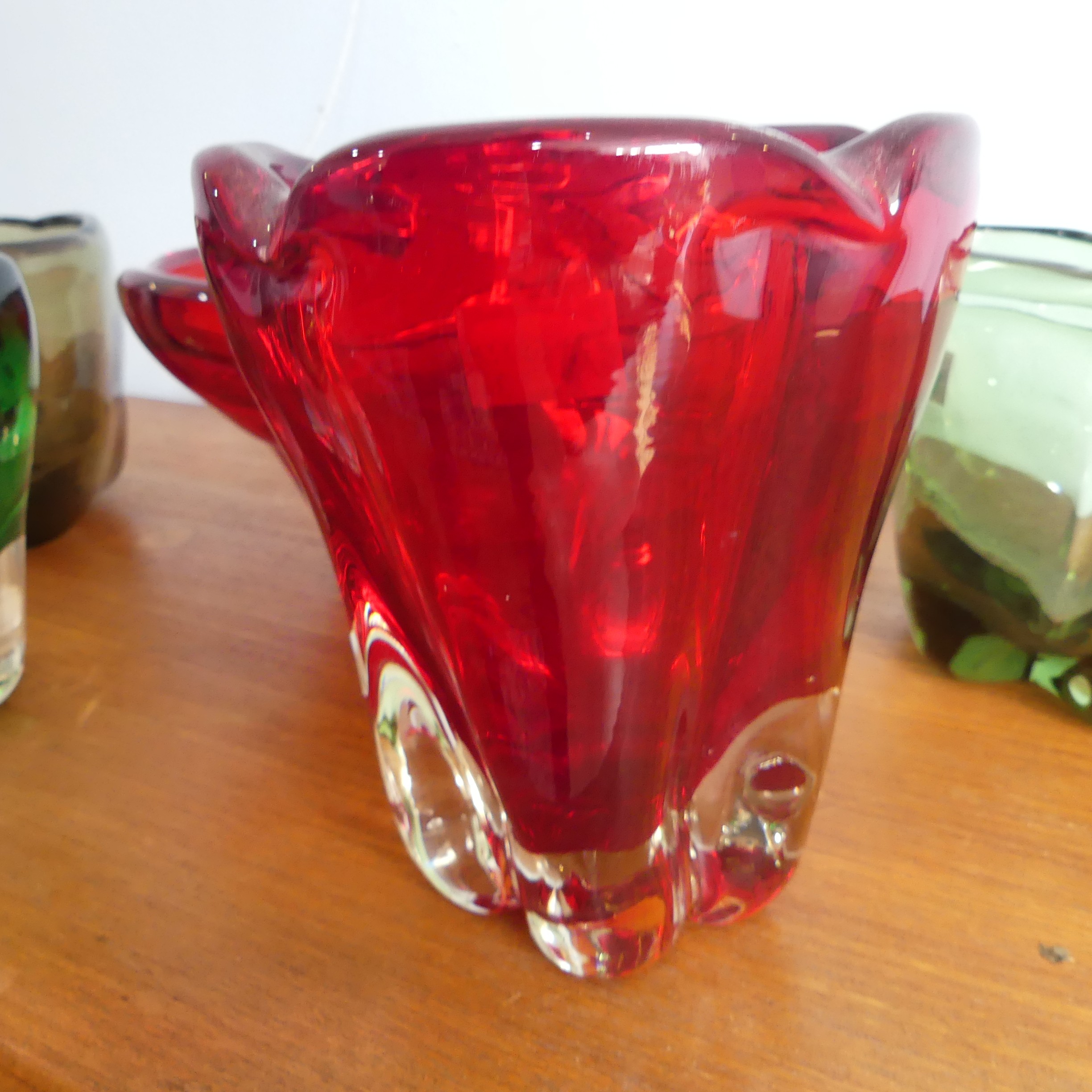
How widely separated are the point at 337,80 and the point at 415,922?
34 centimetres

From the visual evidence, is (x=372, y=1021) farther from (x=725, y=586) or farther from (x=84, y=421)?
(x=84, y=421)

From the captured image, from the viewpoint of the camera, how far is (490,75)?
0.37 meters

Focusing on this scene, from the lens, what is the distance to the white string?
0.38 m

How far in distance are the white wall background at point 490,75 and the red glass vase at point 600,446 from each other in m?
0.16

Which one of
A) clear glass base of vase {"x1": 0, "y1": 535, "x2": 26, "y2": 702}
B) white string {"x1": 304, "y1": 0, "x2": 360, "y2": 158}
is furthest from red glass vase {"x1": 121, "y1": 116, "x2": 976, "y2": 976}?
white string {"x1": 304, "y1": 0, "x2": 360, "y2": 158}

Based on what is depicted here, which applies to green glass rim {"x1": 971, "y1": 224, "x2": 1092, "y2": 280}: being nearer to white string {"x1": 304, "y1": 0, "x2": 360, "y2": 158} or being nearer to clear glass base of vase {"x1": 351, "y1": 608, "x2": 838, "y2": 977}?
clear glass base of vase {"x1": 351, "y1": 608, "x2": 838, "y2": 977}

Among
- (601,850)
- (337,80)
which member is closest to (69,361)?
(337,80)

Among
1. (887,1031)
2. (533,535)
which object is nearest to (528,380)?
(533,535)

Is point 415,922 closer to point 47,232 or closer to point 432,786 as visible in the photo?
point 432,786

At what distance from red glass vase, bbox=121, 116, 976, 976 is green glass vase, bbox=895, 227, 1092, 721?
85 mm

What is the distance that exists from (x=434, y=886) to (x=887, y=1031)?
3.5 inches

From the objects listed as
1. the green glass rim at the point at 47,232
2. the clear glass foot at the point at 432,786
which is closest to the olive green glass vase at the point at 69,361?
the green glass rim at the point at 47,232

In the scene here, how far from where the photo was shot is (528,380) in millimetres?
116

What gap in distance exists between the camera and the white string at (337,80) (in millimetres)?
380
